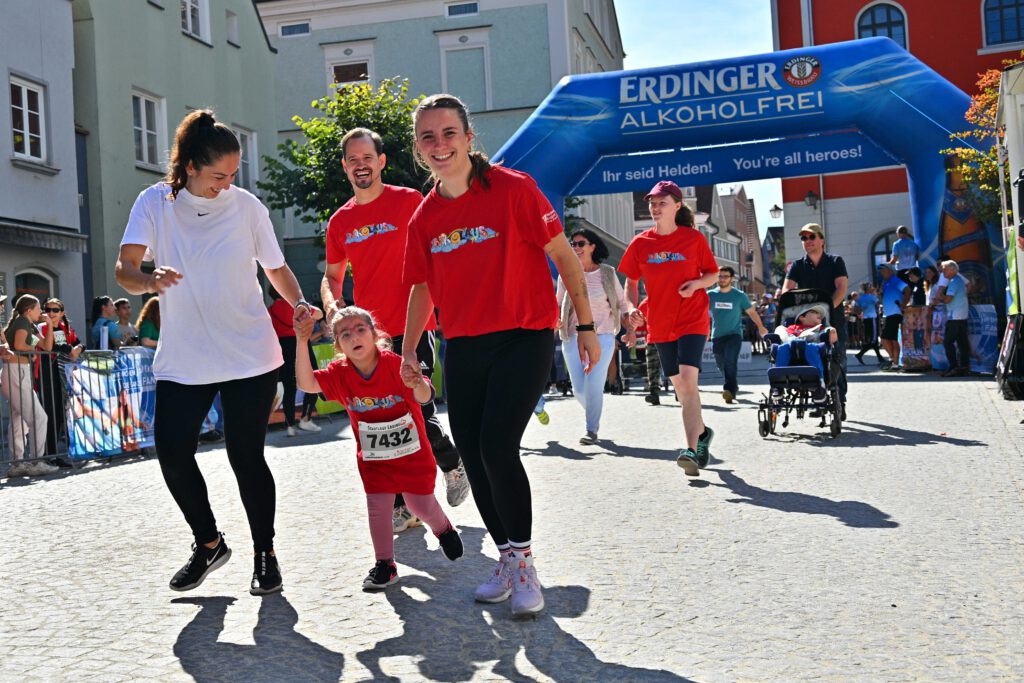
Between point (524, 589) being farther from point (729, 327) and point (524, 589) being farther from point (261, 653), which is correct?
point (729, 327)

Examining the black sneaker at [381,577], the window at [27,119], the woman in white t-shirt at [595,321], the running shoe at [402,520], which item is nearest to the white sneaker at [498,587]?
the black sneaker at [381,577]

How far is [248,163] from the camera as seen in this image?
30.0 meters

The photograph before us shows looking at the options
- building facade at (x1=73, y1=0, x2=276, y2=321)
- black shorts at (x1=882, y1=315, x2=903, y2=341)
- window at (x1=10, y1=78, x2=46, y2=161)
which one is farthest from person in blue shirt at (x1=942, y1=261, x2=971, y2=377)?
window at (x1=10, y1=78, x2=46, y2=161)

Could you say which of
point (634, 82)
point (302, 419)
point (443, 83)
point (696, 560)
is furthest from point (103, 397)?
point (443, 83)

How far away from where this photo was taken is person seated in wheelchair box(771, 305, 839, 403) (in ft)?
35.6

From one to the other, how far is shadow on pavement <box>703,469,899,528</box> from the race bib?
237 cm

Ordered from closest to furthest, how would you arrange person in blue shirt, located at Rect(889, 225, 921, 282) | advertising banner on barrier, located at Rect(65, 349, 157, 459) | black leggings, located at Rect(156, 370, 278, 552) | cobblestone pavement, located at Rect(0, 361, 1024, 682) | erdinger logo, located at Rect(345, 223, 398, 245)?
cobblestone pavement, located at Rect(0, 361, 1024, 682)
black leggings, located at Rect(156, 370, 278, 552)
erdinger logo, located at Rect(345, 223, 398, 245)
advertising banner on barrier, located at Rect(65, 349, 157, 459)
person in blue shirt, located at Rect(889, 225, 921, 282)

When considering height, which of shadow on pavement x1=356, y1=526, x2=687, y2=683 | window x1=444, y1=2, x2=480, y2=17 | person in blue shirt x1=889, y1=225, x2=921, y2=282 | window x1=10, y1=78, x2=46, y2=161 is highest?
window x1=444, y1=2, x2=480, y2=17

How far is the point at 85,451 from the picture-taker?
473 inches

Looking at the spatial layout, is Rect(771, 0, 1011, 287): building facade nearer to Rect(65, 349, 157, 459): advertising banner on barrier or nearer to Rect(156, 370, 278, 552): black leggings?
Rect(65, 349, 157, 459): advertising banner on barrier

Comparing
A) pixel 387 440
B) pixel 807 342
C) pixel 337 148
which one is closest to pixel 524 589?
pixel 387 440

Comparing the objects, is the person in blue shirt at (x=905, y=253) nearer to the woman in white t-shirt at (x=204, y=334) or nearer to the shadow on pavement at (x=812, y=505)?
the shadow on pavement at (x=812, y=505)

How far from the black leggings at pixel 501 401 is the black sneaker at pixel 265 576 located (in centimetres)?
97

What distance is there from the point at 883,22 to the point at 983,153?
65.3ft
